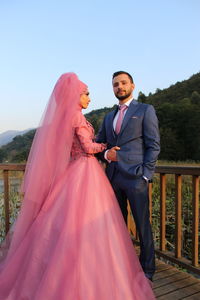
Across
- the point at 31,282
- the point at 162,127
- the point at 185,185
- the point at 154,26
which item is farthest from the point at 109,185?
the point at 162,127

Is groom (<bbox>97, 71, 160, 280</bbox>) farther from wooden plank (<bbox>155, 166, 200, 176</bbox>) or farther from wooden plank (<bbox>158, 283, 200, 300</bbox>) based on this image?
wooden plank (<bbox>155, 166, 200, 176</bbox>)

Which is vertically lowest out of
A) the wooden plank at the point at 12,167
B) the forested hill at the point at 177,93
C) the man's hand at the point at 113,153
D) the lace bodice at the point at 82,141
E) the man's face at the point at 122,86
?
the wooden plank at the point at 12,167

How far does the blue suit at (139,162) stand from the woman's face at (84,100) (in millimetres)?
308

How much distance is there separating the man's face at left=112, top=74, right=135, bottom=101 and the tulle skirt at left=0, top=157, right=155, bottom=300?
0.55 m

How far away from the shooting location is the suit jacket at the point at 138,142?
2059mm

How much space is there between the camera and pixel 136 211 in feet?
7.06

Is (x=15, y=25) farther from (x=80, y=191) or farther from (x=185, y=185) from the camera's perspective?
(x=80, y=191)

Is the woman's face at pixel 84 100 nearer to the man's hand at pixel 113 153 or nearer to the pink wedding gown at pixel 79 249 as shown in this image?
the pink wedding gown at pixel 79 249

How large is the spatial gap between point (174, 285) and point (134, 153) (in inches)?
44.6

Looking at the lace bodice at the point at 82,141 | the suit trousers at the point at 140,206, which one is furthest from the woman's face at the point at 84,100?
the suit trousers at the point at 140,206

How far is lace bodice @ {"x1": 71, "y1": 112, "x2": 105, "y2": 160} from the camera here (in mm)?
2129

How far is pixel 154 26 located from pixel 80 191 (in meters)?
6.75

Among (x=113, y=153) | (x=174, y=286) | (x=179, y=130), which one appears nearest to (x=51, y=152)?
(x=113, y=153)

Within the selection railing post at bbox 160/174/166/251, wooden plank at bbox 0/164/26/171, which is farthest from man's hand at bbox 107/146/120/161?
wooden plank at bbox 0/164/26/171
